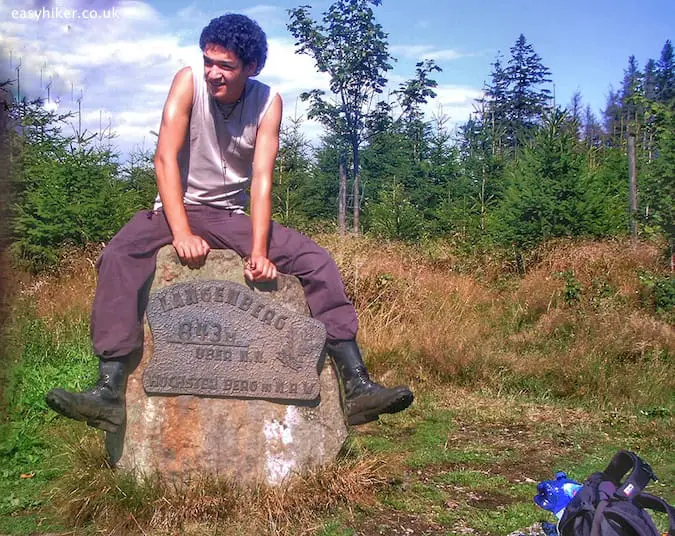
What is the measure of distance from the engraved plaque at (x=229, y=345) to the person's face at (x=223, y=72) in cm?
93

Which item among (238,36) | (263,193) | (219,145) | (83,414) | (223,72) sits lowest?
(83,414)

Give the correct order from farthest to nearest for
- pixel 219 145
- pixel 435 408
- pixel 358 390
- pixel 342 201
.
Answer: pixel 342 201, pixel 435 408, pixel 219 145, pixel 358 390

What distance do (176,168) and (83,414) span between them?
1.22m

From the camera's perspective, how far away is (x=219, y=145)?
386 centimetres

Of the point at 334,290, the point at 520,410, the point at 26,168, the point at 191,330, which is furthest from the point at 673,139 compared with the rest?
the point at 26,168

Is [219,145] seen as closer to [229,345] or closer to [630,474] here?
[229,345]

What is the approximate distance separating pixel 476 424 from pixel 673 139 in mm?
5505

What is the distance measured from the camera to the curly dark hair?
3609mm

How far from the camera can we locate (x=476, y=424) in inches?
218

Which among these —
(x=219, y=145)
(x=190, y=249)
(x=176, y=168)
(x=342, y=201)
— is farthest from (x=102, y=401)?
(x=342, y=201)

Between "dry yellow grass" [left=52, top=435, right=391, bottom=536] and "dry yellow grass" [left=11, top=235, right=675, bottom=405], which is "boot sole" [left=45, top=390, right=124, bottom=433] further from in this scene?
"dry yellow grass" [left=11, top=235, right=675, bottom=405]

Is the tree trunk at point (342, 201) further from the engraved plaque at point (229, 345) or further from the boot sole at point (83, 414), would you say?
the boot sole at point (83, 414)

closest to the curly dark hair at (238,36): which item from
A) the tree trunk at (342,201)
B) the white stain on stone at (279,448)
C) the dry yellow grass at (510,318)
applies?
the white stain on stone at (279,448)

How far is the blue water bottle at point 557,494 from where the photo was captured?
2.99 meters
